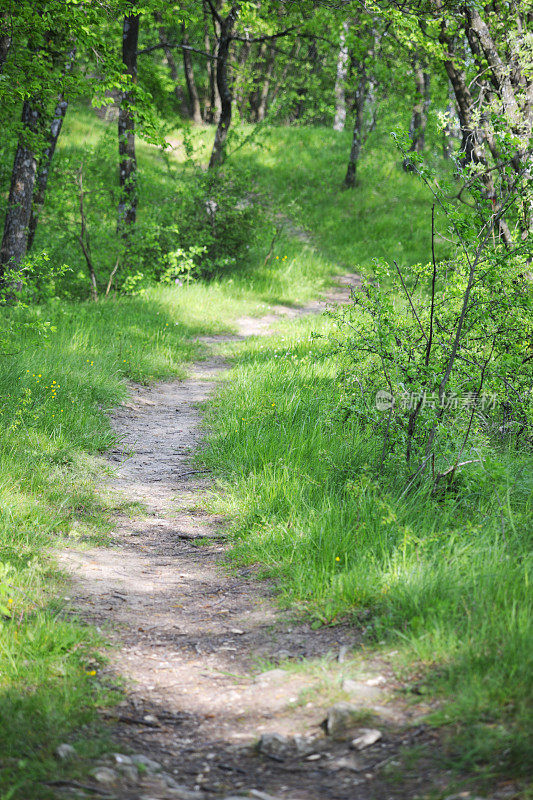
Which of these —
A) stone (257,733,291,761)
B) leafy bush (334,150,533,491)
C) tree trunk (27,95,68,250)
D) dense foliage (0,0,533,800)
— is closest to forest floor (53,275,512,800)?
stone (257,733,291,761)

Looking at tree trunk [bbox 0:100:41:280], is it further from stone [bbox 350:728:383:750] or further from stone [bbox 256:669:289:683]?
stone [bbox 350:728:383:750]

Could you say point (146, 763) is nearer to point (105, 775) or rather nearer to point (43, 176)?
point (105, 775)

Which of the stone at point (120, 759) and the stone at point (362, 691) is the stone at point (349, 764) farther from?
the stone at point (120, 759)

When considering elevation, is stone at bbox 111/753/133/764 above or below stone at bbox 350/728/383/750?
below

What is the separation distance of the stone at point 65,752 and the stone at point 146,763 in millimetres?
200

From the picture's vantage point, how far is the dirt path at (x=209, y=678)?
6.73ft

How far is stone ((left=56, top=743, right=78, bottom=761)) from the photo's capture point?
2.07m

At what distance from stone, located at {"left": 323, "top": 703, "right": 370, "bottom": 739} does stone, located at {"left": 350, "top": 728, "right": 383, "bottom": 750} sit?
0.19 ft

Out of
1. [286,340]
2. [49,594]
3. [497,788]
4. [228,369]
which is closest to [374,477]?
[49,594]

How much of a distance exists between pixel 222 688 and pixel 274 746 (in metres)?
0.49

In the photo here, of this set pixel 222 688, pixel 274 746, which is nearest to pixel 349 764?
pixel 274 746

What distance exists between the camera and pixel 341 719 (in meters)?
2.26

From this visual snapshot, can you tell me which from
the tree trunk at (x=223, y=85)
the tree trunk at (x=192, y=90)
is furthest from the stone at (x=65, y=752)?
the tree trunk at (x=192, y=90)

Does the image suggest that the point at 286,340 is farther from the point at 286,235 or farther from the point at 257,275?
the point at 286,235
